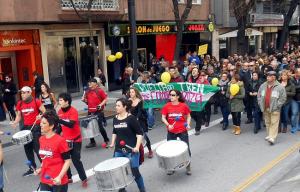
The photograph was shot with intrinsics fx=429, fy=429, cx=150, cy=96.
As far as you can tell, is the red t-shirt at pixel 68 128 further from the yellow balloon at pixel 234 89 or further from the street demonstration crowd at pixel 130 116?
the yellow balloon at pixel 234 89

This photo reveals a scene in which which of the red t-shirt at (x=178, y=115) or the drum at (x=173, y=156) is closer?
the drum at (x=173, y=156)

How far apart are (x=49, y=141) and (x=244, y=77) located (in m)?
7.76

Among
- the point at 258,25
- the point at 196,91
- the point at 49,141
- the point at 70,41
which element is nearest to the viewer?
the point at 49,141

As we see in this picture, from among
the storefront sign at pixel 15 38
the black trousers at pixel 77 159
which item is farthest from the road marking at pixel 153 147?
the storefront sign at pixel 15 38

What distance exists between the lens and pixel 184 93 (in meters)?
12.2

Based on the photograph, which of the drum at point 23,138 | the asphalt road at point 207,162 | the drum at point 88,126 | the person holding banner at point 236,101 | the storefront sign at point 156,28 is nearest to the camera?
the asphalt road at point 207,162

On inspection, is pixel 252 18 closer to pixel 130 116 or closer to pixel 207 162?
pixel 207 162

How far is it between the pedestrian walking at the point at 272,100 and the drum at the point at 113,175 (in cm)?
499

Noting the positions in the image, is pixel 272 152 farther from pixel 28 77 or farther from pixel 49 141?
pixel 28 77

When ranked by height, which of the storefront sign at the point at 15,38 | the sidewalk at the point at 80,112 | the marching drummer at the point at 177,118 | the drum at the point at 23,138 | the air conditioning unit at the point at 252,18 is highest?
the air conditioning unit at the point at 252,18

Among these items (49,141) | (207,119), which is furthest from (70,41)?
(49,141)

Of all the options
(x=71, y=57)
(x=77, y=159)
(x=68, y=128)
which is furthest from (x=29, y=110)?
(x=71, y=57)

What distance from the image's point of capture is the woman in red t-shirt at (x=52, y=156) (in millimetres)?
5543

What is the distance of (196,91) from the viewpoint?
39.3 feet
